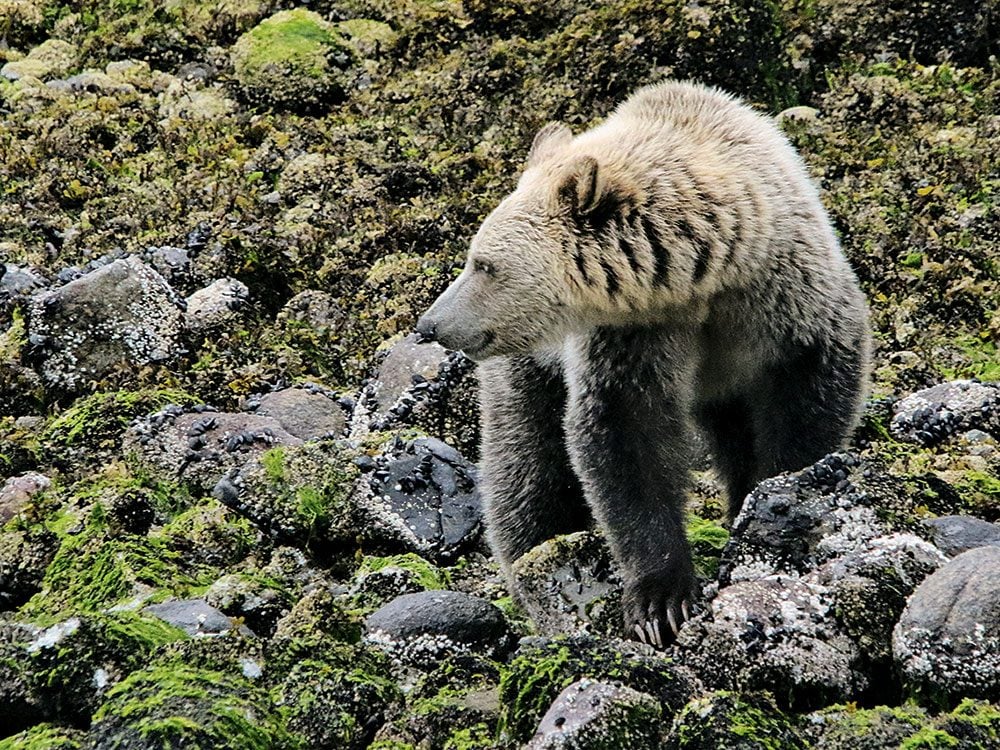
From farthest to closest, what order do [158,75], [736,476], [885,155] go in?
[158,75], [885,155], [736,476]

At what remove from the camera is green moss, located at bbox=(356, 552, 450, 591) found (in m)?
5.55

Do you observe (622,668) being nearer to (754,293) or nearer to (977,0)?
(754,293)

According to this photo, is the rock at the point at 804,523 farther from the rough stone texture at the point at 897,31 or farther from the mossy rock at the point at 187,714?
the rough stone texture at the point at 897,31

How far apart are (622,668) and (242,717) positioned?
116cm

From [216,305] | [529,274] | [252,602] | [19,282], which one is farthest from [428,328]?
[19,282]

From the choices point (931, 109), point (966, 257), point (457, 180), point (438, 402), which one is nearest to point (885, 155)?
point (931, 109)

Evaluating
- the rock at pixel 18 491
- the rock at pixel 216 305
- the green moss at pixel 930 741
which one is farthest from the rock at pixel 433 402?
the green moss at pixel 930 741

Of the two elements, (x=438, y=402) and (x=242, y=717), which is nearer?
(x=242, y=717)

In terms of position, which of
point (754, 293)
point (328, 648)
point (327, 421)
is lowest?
point (327, 421)

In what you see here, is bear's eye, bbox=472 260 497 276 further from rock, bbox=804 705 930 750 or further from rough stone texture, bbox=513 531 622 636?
rock, bbox=804 705 930 750

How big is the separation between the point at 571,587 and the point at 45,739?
2.08 metres


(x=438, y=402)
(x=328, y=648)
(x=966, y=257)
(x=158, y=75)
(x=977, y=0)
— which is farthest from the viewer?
(x=158, y=75)

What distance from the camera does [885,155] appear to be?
934 cm

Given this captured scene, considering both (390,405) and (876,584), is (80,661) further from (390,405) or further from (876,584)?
(390,405)
